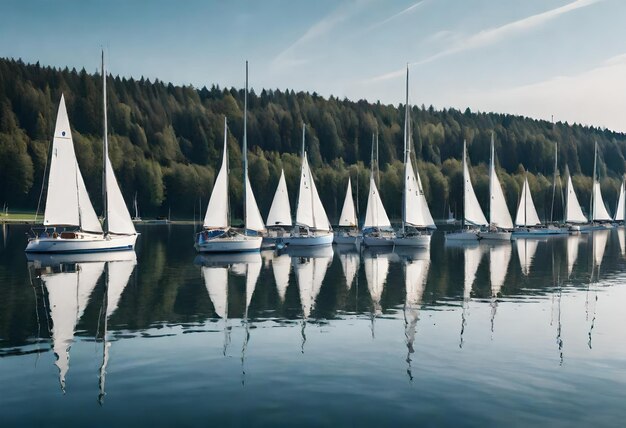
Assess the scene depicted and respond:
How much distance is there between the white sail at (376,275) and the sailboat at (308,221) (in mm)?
11374

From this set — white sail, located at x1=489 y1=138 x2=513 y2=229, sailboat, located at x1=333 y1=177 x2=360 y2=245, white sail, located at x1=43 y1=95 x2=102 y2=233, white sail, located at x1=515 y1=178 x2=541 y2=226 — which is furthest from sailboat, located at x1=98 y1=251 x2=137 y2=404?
white sail, located at x1=515 y1=178 x2=541 y2=226

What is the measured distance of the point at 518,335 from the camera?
2622 centimetres

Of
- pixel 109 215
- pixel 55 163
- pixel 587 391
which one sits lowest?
pixel 587 391

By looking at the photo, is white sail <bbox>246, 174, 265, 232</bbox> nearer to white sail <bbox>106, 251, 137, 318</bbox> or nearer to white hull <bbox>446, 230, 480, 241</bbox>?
white sail <bbox>106, 251, 137, 318</bbox>

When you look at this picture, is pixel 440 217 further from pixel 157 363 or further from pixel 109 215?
pixel 157 363

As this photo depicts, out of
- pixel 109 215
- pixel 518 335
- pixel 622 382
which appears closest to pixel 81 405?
pixel 622 382

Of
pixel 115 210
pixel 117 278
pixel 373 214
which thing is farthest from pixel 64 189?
pixel 373 214

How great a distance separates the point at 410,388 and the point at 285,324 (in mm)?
10667

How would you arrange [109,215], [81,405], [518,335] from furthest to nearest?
[109,215] → [518,335] → [81,405]

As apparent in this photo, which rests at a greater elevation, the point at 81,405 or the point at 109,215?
the point at 109,215

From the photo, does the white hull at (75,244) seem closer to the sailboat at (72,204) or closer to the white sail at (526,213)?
the sailboat at (72,204)

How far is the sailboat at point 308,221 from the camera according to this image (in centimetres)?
7819

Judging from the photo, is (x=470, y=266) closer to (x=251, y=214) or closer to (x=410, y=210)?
(x=410, y=210)

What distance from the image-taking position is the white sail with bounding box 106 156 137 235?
6431cm
